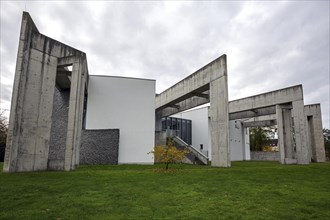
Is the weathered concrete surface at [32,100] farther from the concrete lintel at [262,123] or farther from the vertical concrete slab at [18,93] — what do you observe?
the concrete lintel at [262,123]

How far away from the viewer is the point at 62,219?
13.8 ft

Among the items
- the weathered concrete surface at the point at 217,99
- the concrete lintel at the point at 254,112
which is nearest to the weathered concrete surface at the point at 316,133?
the concrete lintel at the point at 254,112

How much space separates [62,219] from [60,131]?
14570mm

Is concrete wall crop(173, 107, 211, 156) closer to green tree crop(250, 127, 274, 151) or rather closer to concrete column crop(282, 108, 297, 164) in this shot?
concrete column crop(282, 108, 297, 164)

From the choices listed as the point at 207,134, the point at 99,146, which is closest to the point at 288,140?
the point at 207,134

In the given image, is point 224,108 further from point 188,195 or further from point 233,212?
point 233,212

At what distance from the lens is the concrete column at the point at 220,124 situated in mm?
14273

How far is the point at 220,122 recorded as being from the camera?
14758mm

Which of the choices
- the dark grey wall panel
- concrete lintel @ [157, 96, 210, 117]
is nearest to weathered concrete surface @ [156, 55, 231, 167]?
concrete lintel @ [157, 96, 210, 117]

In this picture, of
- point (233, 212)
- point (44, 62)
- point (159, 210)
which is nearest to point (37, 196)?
point (159, 210)

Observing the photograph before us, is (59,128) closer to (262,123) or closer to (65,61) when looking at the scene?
(65,61)

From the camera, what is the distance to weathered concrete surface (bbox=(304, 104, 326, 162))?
23.9m

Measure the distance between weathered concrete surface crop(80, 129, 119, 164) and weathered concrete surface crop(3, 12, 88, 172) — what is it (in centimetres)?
477

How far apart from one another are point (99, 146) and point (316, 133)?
2206 cm
